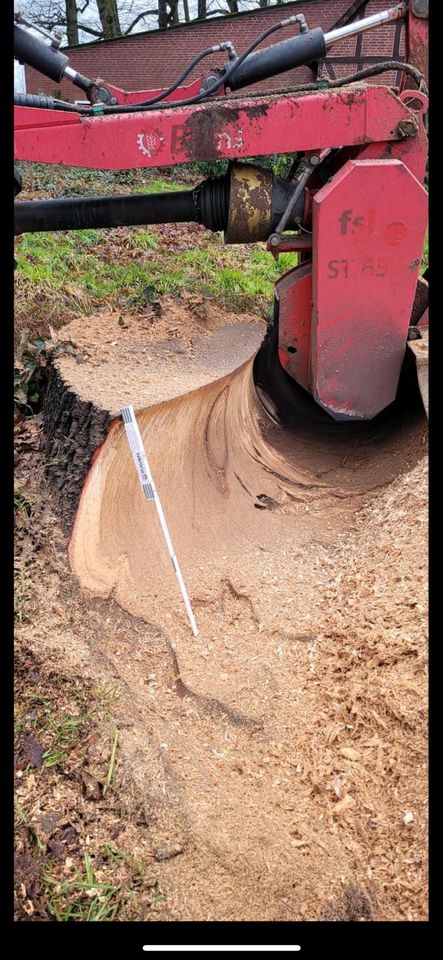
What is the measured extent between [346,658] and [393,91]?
8.12 ft

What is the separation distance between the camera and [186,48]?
54.1 ft

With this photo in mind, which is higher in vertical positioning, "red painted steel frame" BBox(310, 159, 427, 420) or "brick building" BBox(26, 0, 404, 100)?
"brick building" BBox(26, 0, 404, 100)

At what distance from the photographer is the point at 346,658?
262 centimetres

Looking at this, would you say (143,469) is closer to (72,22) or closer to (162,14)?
(72,22)

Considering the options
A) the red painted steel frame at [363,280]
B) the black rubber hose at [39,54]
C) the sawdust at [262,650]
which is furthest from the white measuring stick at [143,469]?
the black rubber hose at [39,54]

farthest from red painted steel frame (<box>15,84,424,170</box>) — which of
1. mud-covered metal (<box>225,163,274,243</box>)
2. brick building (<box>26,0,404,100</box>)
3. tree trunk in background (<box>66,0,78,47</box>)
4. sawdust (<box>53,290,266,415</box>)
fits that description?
tree trunk in background (<box>66,0,78,47</box>)

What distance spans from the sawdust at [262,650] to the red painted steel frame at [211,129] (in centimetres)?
103

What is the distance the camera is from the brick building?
1456cm

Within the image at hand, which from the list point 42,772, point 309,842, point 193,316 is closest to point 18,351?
point 193,316

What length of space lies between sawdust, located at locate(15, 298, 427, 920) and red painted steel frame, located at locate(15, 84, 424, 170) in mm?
1032

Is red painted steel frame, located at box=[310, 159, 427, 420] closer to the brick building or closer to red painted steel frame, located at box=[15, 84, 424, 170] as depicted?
red painted steel frame, located at box=[15, 84, 424, 170]

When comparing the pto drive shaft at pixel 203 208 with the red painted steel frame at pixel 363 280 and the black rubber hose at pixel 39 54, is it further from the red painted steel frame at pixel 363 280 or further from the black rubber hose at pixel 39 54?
the black rubber hose at pixel 39 54

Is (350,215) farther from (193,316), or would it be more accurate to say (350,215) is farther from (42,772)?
(42,772)

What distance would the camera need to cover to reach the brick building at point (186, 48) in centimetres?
1456
